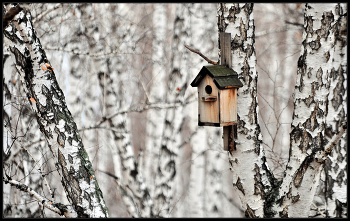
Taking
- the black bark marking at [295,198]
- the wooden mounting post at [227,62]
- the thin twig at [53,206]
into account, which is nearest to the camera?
the thin twig at [53,206]

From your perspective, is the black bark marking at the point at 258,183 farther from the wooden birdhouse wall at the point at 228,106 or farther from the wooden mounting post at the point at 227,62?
the wooden birdhouse wall at the point at 228,106

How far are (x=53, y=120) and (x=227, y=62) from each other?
1546 mm

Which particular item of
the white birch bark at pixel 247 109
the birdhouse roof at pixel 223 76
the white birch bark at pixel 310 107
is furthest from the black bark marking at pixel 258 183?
the birdhouse roof at pixel 223 76

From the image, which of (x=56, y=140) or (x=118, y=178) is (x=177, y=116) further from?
(x=56, y=140)

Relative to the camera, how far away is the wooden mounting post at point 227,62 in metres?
2.92

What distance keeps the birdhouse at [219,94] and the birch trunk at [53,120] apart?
1.16 metres

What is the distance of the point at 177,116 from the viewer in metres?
5.38

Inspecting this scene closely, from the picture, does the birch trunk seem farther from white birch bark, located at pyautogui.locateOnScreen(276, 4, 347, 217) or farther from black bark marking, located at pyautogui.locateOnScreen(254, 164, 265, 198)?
white birch bark, located at pyautogui.locateOnScreen(276, 4, 347, 217)

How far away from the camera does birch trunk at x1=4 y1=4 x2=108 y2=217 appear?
9.00ft

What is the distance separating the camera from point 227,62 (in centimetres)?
300

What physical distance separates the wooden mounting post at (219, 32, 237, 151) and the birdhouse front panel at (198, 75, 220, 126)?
0.18 meters

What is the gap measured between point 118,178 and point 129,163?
33 centimetres

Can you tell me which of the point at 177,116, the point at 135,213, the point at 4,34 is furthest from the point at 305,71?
the point at 135,213

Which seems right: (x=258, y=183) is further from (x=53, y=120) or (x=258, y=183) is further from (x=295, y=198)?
(x=53, y=120)
